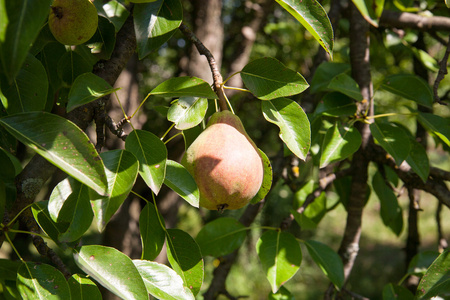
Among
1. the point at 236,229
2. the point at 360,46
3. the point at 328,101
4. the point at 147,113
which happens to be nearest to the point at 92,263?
the point at 236,229

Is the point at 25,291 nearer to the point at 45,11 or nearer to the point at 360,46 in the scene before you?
the point at 45,11

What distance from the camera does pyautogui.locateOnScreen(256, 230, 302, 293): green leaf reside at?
0.92 m

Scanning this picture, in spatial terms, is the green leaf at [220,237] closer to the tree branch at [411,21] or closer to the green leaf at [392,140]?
the green leaf at [392,140]

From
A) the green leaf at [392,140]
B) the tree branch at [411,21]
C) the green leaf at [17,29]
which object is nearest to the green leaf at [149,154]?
the green leaf at [17,29]

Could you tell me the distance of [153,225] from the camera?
2.41 ft

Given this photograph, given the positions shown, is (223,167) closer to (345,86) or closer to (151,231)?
(151,231)

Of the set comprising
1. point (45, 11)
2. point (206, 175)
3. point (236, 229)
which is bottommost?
point (236, 229)

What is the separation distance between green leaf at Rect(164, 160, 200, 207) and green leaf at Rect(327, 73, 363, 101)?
48 centimetres

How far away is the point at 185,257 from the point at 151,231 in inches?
2.9

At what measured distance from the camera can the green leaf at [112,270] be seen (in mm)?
576

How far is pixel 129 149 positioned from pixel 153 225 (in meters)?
0.17

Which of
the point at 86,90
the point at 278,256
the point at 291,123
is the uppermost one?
the point at 86,90

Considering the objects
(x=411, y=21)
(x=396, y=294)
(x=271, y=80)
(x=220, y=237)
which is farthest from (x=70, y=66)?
(x=411, y=21)

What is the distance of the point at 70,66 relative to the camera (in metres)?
0.81
